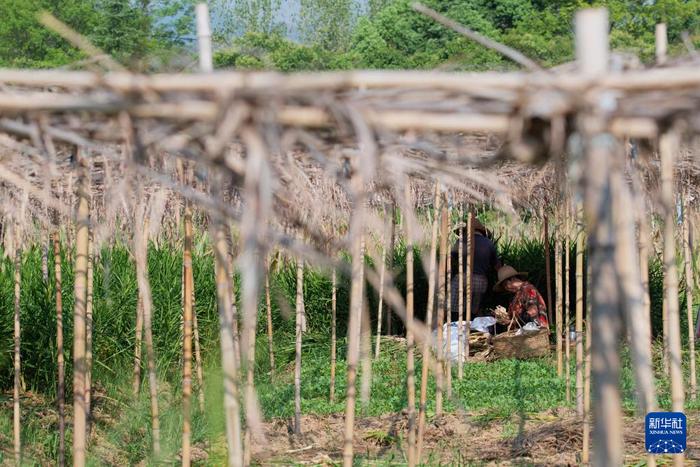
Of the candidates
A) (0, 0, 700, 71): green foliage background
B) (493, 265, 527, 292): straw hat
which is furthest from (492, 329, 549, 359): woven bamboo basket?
(0, 0, 700, 71): green foliage background

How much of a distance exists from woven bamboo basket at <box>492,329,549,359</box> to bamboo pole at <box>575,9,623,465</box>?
7.45 metres

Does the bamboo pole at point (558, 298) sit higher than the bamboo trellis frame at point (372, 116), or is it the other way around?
the bamboo trellis frame at point (372, 116)

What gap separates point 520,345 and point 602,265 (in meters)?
7.64

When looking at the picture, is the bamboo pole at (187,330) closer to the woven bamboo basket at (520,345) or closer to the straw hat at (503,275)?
the woven bamboo basket at (520,345)

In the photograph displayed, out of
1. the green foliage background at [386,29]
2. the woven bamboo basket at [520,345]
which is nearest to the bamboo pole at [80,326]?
the woven bamboo basket at [520,345]

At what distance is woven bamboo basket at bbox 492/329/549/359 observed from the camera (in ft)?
31.1

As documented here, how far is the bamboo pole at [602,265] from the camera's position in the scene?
1.96 meters

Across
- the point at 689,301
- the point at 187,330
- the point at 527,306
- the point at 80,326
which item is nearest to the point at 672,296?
the point at 187,330

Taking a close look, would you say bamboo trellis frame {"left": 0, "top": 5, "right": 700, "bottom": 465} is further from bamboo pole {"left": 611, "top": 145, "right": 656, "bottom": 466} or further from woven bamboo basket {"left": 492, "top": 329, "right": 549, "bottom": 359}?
woven bamboo basket {"left": 492, "top": 329, "right": 549, "bottom": 359}

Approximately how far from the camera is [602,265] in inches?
79.4

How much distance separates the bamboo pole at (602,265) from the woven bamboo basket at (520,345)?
7.45 metres

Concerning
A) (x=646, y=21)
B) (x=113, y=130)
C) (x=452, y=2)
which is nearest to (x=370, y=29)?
(x=452, y=2)

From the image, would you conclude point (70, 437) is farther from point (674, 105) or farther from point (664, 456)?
point (674, 105)

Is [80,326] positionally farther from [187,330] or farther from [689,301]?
[689,301]
